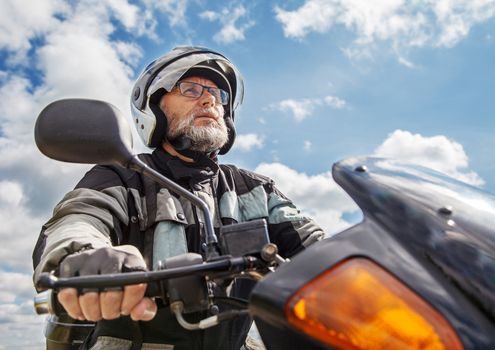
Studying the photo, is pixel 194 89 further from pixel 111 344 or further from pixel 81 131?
pixel 81 131

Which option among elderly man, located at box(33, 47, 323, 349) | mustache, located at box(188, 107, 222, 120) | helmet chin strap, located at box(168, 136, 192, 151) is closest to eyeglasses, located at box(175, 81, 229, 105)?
elderly man, located at box(33, 47, 323, 349)

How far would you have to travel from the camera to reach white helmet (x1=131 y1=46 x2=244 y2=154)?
11.8ft

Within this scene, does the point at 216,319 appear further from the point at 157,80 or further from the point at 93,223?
the point at 157,80

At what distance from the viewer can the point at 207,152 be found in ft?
11.2

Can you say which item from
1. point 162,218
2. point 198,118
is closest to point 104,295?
point 162,218

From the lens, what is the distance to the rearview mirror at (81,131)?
1.30 meters

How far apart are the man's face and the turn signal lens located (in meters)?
2.56

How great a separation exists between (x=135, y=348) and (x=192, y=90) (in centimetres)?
213

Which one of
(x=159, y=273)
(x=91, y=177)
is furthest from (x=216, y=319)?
(x=91, y=177)

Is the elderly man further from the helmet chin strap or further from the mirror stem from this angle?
the mirror stem

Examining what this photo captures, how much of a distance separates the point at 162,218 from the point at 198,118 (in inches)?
49.0

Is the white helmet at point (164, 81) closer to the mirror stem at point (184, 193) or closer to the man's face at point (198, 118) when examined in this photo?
the man's face at point (198, 118)

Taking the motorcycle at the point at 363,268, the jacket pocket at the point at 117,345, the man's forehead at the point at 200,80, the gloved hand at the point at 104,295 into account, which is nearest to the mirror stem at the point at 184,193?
the motorcycle at the point at 363,268

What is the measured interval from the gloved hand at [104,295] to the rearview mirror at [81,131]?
29 centimetres
